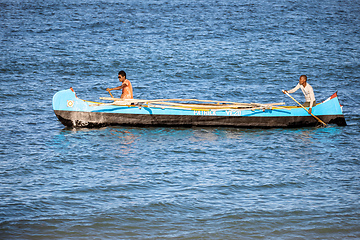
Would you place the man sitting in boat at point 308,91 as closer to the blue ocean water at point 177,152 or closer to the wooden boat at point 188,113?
the wooden boat at point 188,113

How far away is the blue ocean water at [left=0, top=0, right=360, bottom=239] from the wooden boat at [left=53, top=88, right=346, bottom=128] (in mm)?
353

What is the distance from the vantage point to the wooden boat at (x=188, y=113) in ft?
50.6

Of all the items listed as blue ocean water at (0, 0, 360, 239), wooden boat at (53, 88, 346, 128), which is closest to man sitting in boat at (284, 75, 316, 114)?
wooden boat at (53, 88, 346, 128)

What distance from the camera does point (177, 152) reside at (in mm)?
13484

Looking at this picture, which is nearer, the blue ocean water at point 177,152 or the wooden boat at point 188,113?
the blue ocean water at point 177,152

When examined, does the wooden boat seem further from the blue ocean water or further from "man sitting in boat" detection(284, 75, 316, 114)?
the blue ocean water

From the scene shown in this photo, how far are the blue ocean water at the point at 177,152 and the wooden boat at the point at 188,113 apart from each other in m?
0.35

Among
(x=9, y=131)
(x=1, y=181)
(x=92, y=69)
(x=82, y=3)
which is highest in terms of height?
(x=82, y=3)

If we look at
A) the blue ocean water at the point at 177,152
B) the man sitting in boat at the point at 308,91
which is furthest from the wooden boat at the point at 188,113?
the blue ocean water at the point at 177,152

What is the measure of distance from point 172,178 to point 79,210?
271 centimetres

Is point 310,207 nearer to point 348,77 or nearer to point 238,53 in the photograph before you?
point 348,77

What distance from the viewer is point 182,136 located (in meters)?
15.0

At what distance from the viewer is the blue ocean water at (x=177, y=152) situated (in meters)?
9.13

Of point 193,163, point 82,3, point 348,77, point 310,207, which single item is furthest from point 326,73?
point 82,3
